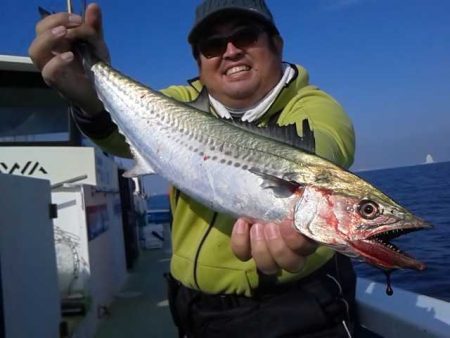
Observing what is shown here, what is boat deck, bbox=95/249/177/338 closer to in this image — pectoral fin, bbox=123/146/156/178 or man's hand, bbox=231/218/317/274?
pectoral fin, bbox=123/146/156/178

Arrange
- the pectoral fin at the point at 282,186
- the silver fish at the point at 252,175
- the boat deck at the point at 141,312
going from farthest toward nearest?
the boat deck at the point at 141,312
the pectoral fin at the point at 282,186
the silver fish at the point at 252,175

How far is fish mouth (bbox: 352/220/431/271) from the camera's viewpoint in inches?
67.2

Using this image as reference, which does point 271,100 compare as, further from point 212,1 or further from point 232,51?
point 212,1

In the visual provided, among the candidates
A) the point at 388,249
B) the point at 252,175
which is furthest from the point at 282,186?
the point at 388,249

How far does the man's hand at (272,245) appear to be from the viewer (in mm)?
1952

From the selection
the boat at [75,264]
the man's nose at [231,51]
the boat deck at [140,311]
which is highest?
the man's nose at [231,51]

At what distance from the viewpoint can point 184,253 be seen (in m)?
2.66

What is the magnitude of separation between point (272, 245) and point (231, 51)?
127 cm

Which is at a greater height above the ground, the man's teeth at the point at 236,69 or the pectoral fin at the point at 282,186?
the man's teeth at the point at 236,69

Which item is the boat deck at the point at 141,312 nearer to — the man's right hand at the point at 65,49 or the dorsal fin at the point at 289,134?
the dorsal fin at the point at 289,134

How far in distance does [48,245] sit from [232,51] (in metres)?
2.42

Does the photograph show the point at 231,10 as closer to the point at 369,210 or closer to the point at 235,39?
the point at 235,39

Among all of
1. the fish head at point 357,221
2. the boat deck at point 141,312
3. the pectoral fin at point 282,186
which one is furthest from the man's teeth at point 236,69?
the boat deck at point 141,312

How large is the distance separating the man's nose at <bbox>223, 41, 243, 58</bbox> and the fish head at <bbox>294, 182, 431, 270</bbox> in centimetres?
108
